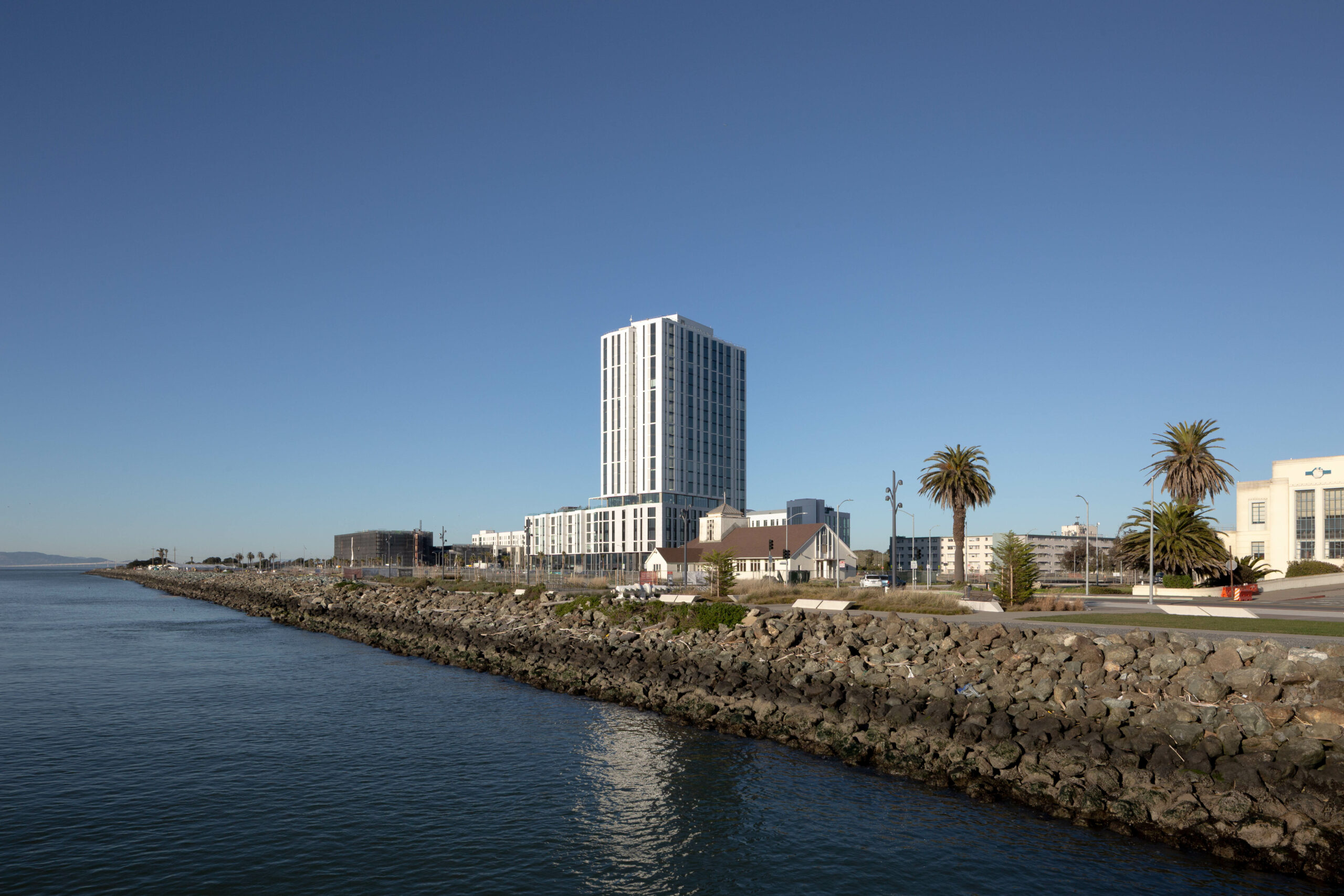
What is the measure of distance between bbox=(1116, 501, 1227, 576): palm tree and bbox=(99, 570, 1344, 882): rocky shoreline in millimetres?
38495

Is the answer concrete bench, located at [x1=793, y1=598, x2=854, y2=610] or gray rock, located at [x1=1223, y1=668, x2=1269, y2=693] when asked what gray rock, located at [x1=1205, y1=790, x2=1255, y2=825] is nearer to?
gray rock, located at [x1=1223, y1=668, x2=1269, y2=693]

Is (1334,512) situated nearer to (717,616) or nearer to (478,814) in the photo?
(717,616)

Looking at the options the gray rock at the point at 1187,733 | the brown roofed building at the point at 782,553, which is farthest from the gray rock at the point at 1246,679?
the brown roofed building at the point at 782,553

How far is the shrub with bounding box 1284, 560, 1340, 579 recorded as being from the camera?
70.7 meters

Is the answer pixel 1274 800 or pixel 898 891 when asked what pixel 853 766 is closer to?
pixel 898 891

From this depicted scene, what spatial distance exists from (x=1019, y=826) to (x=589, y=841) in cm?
880

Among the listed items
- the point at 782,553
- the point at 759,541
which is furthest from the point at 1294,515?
the point at 759,541

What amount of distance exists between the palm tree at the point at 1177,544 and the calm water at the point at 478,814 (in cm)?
4766

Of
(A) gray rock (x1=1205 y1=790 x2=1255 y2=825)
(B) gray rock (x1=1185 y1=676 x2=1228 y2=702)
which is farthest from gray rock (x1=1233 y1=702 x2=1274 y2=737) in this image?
(A) gray rock (x1=1205 y1=790 x2=1255 y2=825)

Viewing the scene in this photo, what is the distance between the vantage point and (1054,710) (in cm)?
2083

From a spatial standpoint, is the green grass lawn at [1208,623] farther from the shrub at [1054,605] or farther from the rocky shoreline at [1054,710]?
the shrub at [1054,605]

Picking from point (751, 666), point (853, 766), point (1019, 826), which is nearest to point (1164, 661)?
point (1019, 826)

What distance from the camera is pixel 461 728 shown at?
2664 cm

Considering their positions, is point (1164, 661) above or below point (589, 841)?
above
